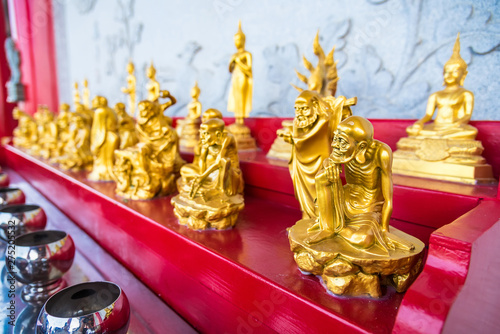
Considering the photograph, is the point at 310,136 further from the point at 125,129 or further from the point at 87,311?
the point at 125,129

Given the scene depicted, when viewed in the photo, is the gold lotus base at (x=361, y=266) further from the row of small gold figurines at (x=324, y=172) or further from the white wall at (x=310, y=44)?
the white wall at (x=310, y=44)

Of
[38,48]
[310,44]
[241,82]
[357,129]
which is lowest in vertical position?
[357,129]

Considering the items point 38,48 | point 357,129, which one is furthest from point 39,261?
point 38,48

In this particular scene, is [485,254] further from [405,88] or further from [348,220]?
[405,88]

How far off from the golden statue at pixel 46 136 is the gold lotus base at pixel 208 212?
8.13 ft

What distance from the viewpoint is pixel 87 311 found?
1020 millimetres

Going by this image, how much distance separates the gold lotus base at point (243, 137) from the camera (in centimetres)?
246

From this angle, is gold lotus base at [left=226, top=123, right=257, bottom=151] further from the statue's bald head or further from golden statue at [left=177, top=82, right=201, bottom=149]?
the statue's bald head

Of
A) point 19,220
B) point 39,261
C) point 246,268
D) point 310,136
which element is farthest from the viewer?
point 19,220

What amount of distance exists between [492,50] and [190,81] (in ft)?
10.7

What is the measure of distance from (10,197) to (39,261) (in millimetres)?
1015

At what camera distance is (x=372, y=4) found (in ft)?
8.02

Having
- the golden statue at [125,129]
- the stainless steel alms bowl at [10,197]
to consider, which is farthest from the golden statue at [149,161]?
the stainless steel alms bowl at [10,197]

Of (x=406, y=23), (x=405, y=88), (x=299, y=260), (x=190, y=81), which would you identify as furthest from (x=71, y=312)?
→ (x=190, y=81)
